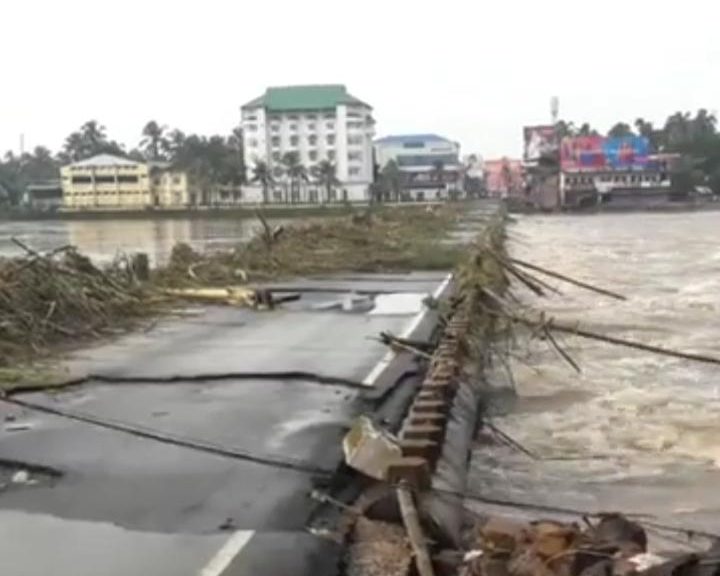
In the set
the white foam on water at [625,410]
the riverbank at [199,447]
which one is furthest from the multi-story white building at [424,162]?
the riverbank at [199,447]

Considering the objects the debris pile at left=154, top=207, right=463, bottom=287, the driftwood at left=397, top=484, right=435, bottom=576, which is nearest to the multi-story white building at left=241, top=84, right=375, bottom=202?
the debris pile at left=154, top=207, right=463, bottom=287

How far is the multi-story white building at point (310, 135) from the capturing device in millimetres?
149750

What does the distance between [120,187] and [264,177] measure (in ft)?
53.9

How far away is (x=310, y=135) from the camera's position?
518ft

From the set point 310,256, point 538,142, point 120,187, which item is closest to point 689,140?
point 538,142

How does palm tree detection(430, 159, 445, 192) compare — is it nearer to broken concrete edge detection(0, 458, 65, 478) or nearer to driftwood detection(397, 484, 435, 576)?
broken concrete edge detection(0, 458, 65, 478)

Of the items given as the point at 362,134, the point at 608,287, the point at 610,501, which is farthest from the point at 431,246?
the point at 362,134

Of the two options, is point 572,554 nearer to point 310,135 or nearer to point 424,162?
point 310,135

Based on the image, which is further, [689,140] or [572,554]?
[689,140]

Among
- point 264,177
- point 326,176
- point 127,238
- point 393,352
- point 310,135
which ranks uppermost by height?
point 310,135

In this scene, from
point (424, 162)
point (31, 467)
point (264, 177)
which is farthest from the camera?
point (424, 162)

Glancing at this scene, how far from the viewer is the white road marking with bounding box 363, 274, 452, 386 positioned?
41.6ft

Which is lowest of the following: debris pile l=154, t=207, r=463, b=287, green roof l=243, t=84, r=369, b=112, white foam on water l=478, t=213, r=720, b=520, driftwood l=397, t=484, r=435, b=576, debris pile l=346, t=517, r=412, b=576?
white foam on water l=478, t=213, r=720, b=520

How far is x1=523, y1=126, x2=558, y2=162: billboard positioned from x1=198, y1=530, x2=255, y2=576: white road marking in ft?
470
